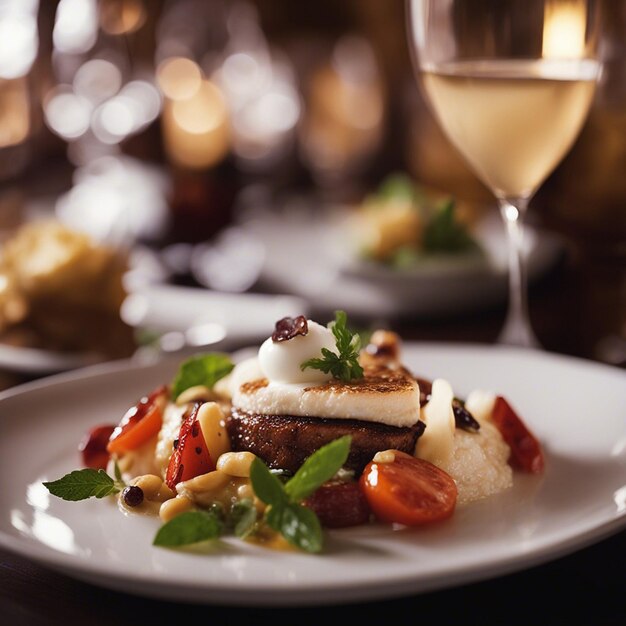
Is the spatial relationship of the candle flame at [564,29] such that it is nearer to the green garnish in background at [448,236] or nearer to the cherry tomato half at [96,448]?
the green garnish in background at [448,236]

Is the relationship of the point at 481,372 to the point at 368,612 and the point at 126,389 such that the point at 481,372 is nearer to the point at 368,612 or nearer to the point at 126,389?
the point at 126,389

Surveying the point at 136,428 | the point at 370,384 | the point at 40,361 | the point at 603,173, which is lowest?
the point at 40,361

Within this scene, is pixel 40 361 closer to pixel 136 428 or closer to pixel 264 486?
pixel 136 428

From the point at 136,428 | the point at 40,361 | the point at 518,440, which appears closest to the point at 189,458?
the point at 136,428

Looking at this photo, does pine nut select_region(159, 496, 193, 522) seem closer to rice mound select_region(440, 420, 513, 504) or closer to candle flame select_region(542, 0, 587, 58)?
rice mound select_region(440, 420, 513, 504)

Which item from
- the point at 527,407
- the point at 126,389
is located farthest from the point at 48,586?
the point at 527,407

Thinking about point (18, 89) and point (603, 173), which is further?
point (18, 89)

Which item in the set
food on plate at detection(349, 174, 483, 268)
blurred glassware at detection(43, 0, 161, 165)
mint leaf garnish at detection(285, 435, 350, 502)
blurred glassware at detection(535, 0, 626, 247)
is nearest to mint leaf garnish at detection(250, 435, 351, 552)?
mint leaf garnish at detection(285, 435, 350, 502)
